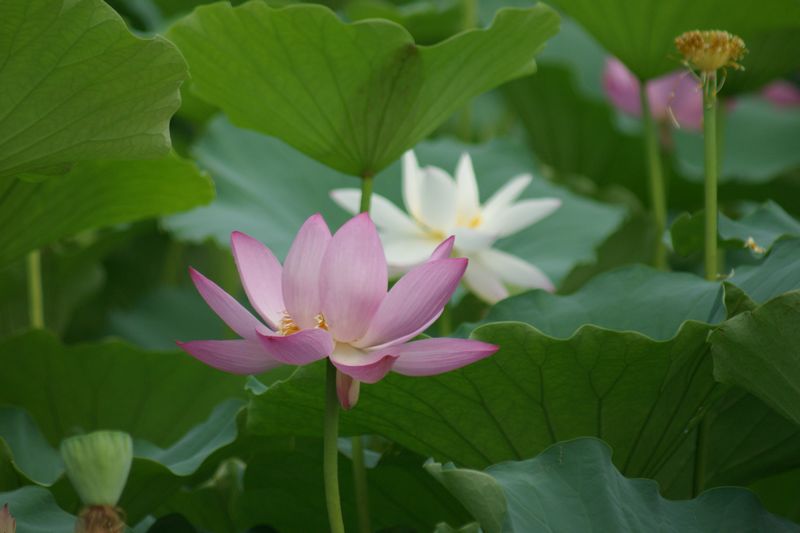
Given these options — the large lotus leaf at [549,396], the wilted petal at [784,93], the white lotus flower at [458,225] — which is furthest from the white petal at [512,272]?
the wilted petal at [784,93]

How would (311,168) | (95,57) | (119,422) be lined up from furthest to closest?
(311,168) < (119,422) < (95,57)

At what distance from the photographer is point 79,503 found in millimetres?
964

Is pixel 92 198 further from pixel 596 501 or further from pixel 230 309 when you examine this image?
pixel 596 501

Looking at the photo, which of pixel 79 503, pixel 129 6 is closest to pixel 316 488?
pixel 79 503

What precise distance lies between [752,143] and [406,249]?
132 cm

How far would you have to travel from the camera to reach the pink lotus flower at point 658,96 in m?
1.86

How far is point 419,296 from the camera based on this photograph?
688 mm

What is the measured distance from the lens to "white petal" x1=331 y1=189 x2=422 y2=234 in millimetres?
1222

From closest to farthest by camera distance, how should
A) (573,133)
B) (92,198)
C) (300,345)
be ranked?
1. (300,345)
2. (92,198)
3. (573,133)

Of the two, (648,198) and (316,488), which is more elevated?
(316,488)

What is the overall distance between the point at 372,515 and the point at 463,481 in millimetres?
328

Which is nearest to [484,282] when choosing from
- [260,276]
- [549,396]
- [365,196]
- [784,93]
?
[365,196]

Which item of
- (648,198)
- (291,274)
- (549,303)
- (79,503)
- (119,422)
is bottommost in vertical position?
(648,198)

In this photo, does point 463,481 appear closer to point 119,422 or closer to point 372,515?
point 372,515
